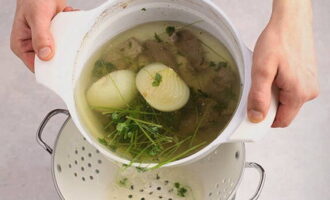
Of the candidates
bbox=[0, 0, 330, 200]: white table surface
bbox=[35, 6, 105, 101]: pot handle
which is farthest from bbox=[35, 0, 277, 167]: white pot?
bbox=[0, 0, 330, 200]: white table surface

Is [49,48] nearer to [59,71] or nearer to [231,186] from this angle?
[59,71]

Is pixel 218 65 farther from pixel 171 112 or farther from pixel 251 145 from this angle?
pixel 251 145

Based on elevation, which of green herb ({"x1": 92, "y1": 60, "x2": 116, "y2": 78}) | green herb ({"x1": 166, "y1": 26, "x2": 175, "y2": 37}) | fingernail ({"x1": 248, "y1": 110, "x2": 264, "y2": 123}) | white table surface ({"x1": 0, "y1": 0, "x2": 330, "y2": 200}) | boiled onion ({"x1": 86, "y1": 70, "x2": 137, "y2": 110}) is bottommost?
white table surface ({"x1": 0, "y1": 0, "x2": 330, "y2": 200})

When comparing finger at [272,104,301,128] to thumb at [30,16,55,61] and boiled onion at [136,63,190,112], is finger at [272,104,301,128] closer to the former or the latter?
boiled onion at [136,63,190,112]

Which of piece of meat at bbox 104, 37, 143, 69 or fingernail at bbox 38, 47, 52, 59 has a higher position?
fingernail at bbox 38, 47, 52, 59

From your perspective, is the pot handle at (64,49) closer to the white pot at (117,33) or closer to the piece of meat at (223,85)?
the white pot at (117,33)

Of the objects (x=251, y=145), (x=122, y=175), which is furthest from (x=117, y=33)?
(x=251, y=145)

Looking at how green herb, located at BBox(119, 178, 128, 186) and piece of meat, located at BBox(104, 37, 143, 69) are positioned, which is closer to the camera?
piece of meat, located at BBox(104, 37, 143, 69)

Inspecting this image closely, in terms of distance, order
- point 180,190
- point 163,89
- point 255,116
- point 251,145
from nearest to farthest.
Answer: point 255,116, point 163,89, point 180,190, point 251,145
